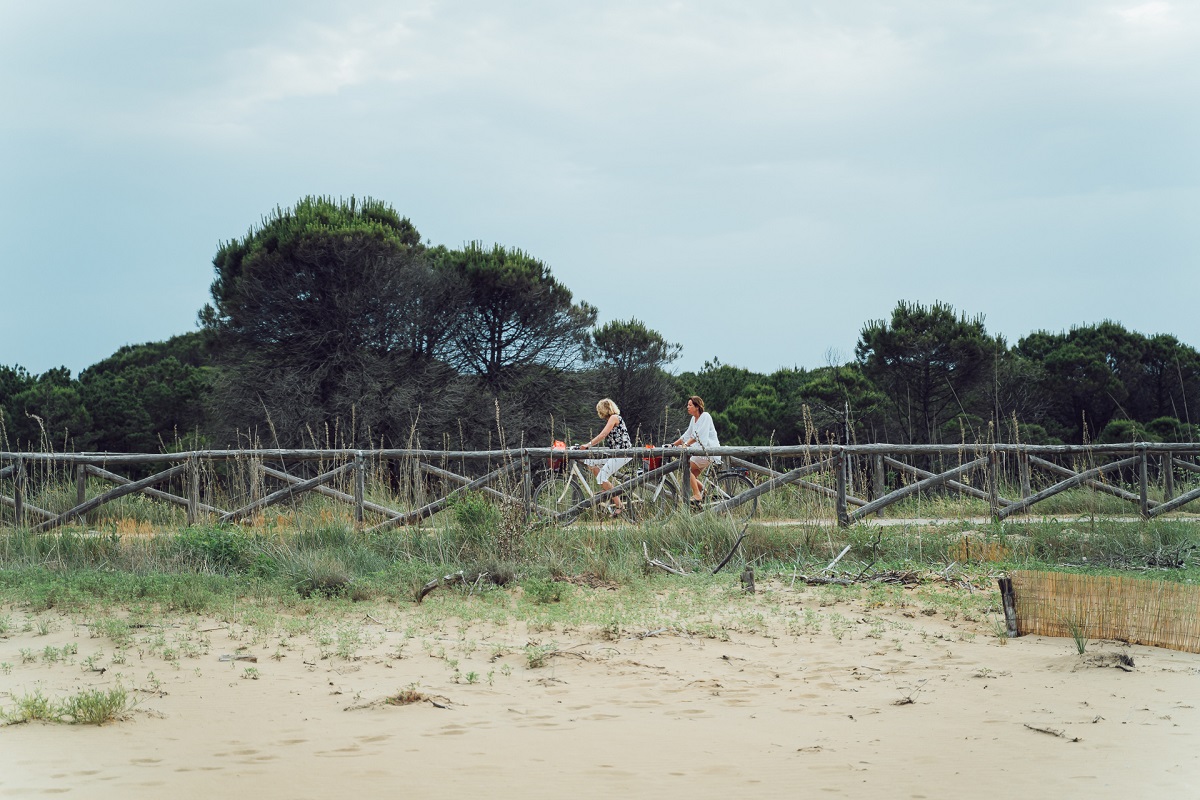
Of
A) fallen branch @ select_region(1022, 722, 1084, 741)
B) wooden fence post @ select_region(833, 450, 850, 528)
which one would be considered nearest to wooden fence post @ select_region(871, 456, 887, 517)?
wooden fence post @ select_region(833, 450, 850, 528)

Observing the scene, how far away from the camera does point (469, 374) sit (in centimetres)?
2705

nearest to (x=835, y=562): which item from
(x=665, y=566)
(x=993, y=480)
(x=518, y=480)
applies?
(x=665, y=566)

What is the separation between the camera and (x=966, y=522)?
1044 centimetres

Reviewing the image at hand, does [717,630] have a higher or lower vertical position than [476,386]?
lower

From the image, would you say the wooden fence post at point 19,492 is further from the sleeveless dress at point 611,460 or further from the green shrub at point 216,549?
the sleeveless dress at point 611,460

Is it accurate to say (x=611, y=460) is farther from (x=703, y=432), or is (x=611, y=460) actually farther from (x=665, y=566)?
(x=665, y=566)

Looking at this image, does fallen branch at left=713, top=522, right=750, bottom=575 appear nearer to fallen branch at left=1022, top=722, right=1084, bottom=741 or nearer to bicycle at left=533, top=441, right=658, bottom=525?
bicycle at left=533, top=441, right=658, bottom=525

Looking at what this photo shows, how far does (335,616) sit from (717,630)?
2.66m

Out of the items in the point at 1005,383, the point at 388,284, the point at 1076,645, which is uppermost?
the point at 388,284

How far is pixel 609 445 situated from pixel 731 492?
57.9 inches

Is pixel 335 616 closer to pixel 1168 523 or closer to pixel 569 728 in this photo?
pixel 569 728

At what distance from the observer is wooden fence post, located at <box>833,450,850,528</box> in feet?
34.2

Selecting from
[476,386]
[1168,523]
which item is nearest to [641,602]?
[1168,523]

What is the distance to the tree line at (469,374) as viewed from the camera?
82.9 ft
